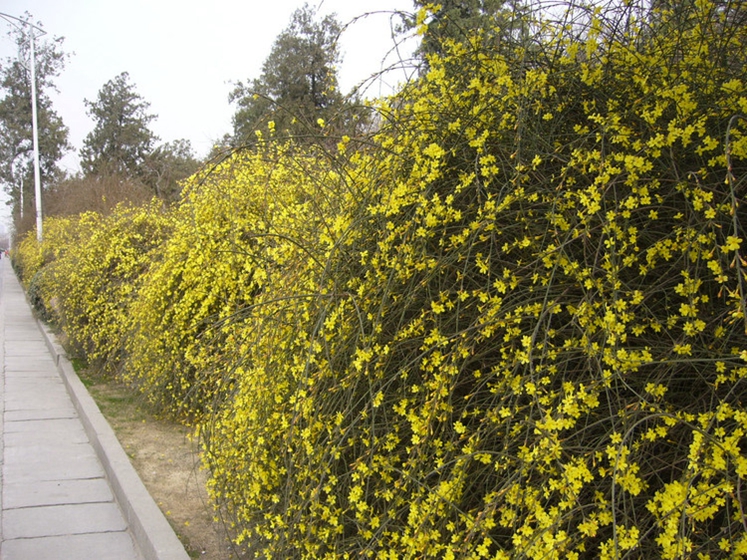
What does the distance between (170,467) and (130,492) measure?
29.6 inches

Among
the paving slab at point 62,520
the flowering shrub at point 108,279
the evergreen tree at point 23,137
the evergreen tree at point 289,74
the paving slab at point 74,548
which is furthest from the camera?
the evergreen tree at point 23,137

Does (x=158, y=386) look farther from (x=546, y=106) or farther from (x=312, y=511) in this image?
(x=546, y=106)

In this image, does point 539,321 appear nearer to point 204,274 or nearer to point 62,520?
point 62,520

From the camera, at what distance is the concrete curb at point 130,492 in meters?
3.81

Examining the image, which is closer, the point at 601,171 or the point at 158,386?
the point at 601,171

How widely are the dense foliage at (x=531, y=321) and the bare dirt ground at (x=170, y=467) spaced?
2.88ft

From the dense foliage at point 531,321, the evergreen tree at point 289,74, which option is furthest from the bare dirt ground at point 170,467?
the evergreen tree at point 289,74

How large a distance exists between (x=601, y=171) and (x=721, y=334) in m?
0.61

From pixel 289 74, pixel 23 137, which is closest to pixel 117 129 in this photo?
pixel 23 137

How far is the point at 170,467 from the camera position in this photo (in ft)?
17.5

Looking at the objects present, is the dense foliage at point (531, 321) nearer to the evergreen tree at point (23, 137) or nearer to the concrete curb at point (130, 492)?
the concrete curb at point (130, 492)

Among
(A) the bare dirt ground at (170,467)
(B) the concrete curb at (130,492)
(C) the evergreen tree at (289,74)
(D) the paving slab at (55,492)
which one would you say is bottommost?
(D) the paving slab at (55,492)

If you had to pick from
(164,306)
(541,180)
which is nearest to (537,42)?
(541,180)

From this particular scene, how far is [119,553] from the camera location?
159 inches
